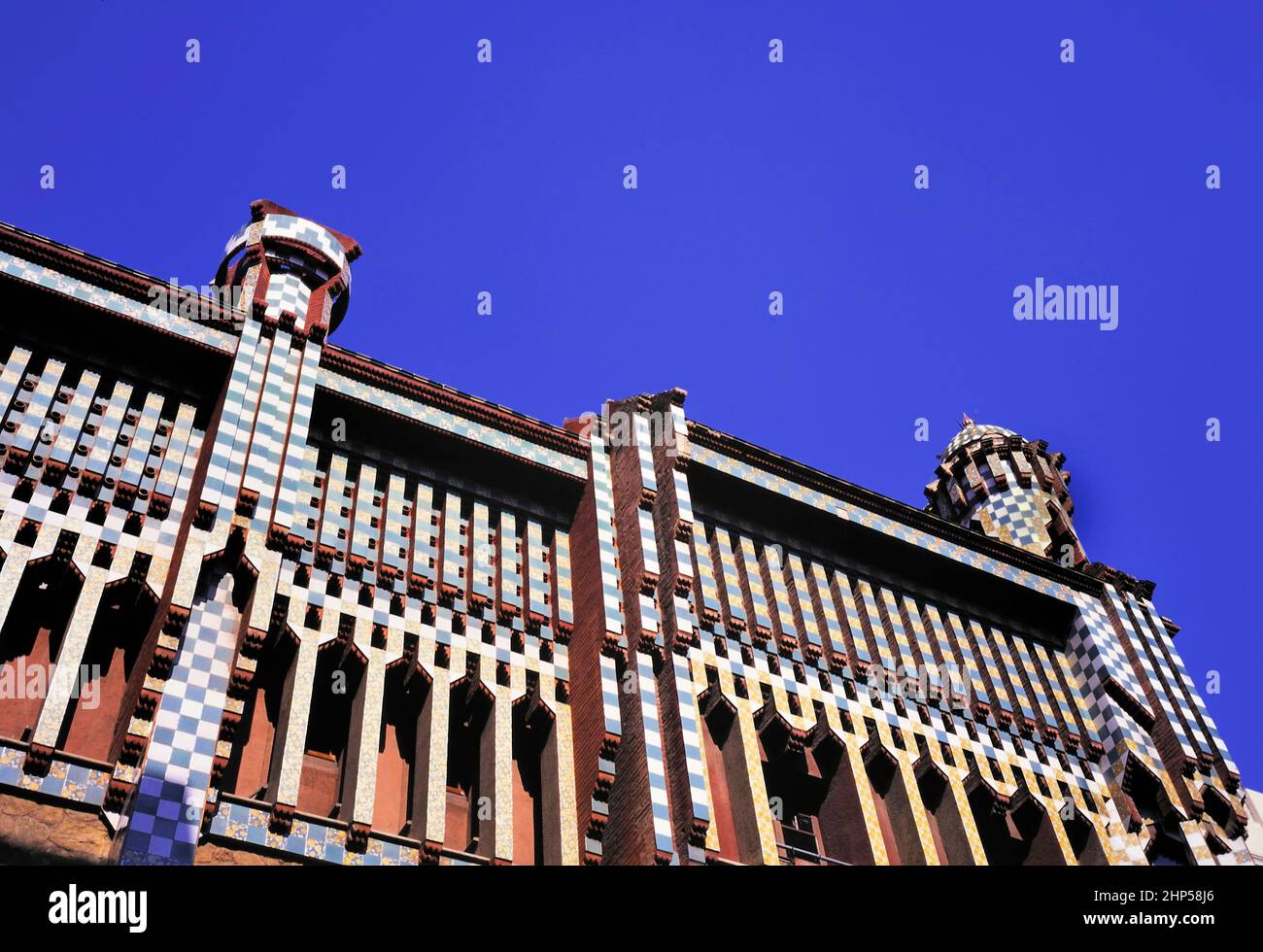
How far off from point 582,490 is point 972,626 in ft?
19.7

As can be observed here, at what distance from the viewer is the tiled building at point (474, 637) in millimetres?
13578

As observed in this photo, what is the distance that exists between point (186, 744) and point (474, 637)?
3.94 meters

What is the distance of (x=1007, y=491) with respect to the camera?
2491 centimetres

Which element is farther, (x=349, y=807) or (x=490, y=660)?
(x=490, y=660)

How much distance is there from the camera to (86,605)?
45.1 feet

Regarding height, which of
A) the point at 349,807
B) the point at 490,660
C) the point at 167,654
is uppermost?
the point at 490,660

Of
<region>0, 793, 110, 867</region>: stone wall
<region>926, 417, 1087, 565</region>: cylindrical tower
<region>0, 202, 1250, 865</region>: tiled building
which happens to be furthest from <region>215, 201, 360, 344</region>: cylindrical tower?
<region>926, 417, 1087, 565</region>: cylindrical tower

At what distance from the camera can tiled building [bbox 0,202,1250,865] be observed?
44.5 feet

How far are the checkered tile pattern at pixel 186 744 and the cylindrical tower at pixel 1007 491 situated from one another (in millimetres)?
13764

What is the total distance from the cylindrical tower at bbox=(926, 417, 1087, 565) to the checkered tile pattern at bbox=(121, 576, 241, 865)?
13.8m
